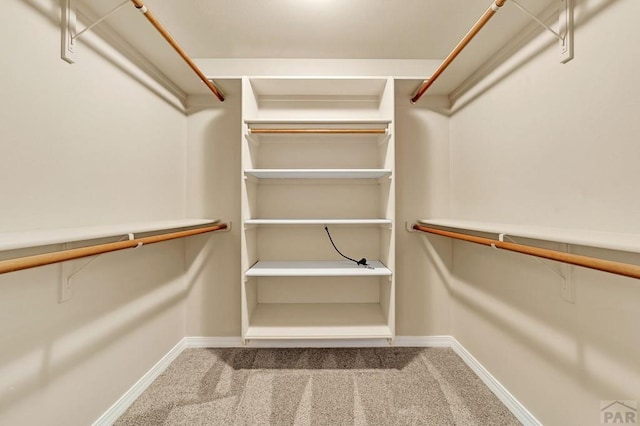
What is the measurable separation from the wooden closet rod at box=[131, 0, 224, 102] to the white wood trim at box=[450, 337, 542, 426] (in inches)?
99.8

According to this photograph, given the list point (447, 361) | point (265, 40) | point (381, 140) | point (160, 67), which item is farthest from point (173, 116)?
point (447, 361)

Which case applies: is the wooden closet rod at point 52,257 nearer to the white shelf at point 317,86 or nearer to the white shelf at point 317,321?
the white shelf at point 317,321

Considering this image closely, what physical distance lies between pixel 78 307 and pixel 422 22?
7.73 feet

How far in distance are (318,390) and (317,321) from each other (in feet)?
1.31

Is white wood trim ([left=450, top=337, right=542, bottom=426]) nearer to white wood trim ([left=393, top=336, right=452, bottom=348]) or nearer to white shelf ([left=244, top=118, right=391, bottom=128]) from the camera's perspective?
white wood trim ([left=393, top=336, right=452, bottom=348])

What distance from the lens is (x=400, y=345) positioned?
6.75 ft

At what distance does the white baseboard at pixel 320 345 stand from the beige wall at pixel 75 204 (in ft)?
0.18

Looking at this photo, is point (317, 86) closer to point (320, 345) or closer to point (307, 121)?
→ point (307, 121)

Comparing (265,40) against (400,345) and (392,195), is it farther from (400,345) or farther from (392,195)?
(400,345)

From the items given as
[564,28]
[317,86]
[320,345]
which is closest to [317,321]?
[320,345]

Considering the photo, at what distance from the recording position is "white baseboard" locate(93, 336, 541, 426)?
4.41ft

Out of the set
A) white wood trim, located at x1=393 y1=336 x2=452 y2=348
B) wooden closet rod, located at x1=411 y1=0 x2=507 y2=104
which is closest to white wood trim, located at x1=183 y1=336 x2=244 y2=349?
white wood trim, located at x1=393 y1=336 x2=452 y2=348

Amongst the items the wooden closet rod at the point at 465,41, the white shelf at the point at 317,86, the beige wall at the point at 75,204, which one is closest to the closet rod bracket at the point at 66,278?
the beige wall at the point at 75,204

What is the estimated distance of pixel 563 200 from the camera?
1128 mm
